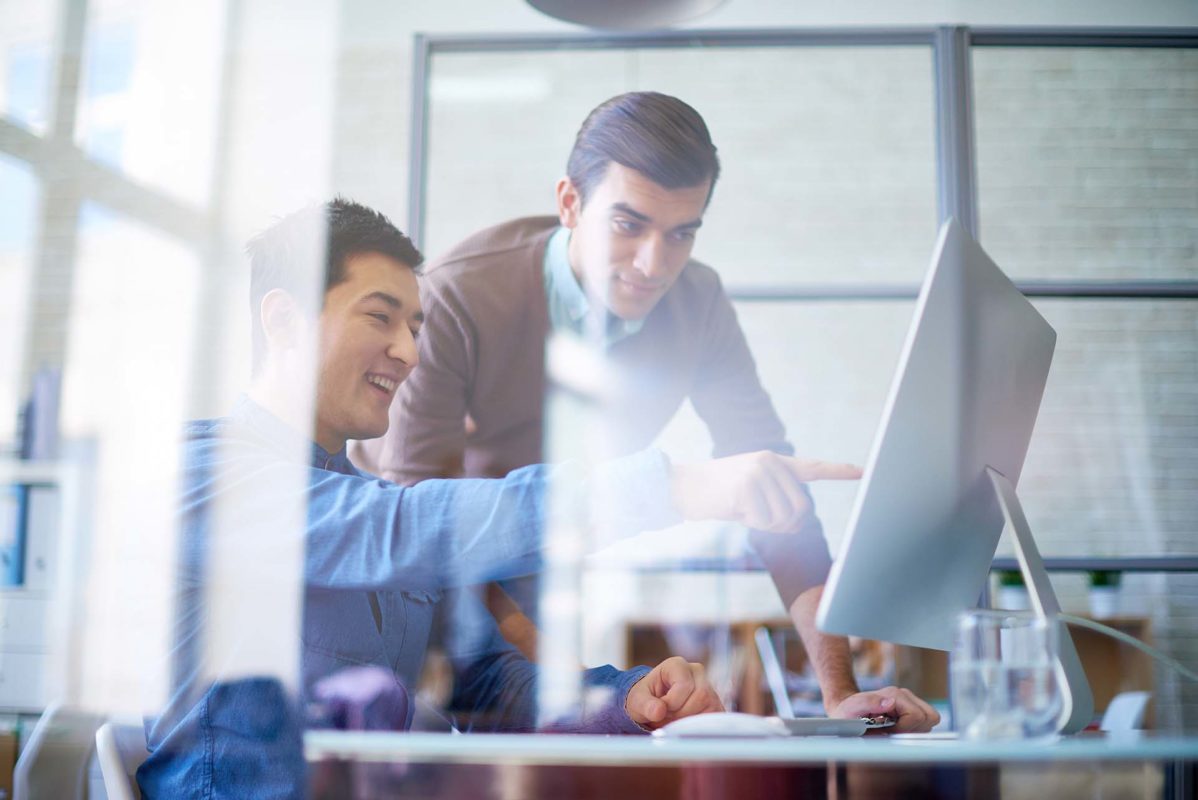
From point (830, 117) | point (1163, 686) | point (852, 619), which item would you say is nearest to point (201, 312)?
point (830, 117)

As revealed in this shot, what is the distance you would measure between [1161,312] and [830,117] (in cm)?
94

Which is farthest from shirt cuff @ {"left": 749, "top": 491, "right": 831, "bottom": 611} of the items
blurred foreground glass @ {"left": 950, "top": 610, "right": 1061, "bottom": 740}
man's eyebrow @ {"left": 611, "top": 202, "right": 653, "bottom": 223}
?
blurred foreground glass @ {"left": 950, "top": 610, "right": 1061, "bottom": 740}

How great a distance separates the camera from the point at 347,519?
76.5 inches

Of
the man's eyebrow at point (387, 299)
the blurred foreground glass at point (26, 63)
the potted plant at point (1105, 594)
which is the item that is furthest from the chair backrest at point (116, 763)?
the potted plant at point (1105, 594)

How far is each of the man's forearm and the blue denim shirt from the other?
37 centimetres

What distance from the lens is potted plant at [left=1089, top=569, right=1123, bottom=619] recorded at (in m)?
3.33

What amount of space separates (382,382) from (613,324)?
0.53 meters

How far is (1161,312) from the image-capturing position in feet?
8.13

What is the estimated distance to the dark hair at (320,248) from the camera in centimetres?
218

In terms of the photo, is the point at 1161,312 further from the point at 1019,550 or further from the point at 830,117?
the point at 1019,550

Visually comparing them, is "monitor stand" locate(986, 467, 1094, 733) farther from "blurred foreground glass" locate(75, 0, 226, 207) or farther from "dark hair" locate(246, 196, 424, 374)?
"blurred foreground glass" locate(75, 0, 226, 207)

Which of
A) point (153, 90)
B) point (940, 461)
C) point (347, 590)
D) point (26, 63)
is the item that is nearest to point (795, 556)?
point (347, 590)

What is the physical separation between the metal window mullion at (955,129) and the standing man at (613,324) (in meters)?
0.54

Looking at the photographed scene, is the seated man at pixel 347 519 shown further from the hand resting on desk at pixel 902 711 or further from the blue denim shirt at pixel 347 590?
the hand resting on desk at pixel 902 711
